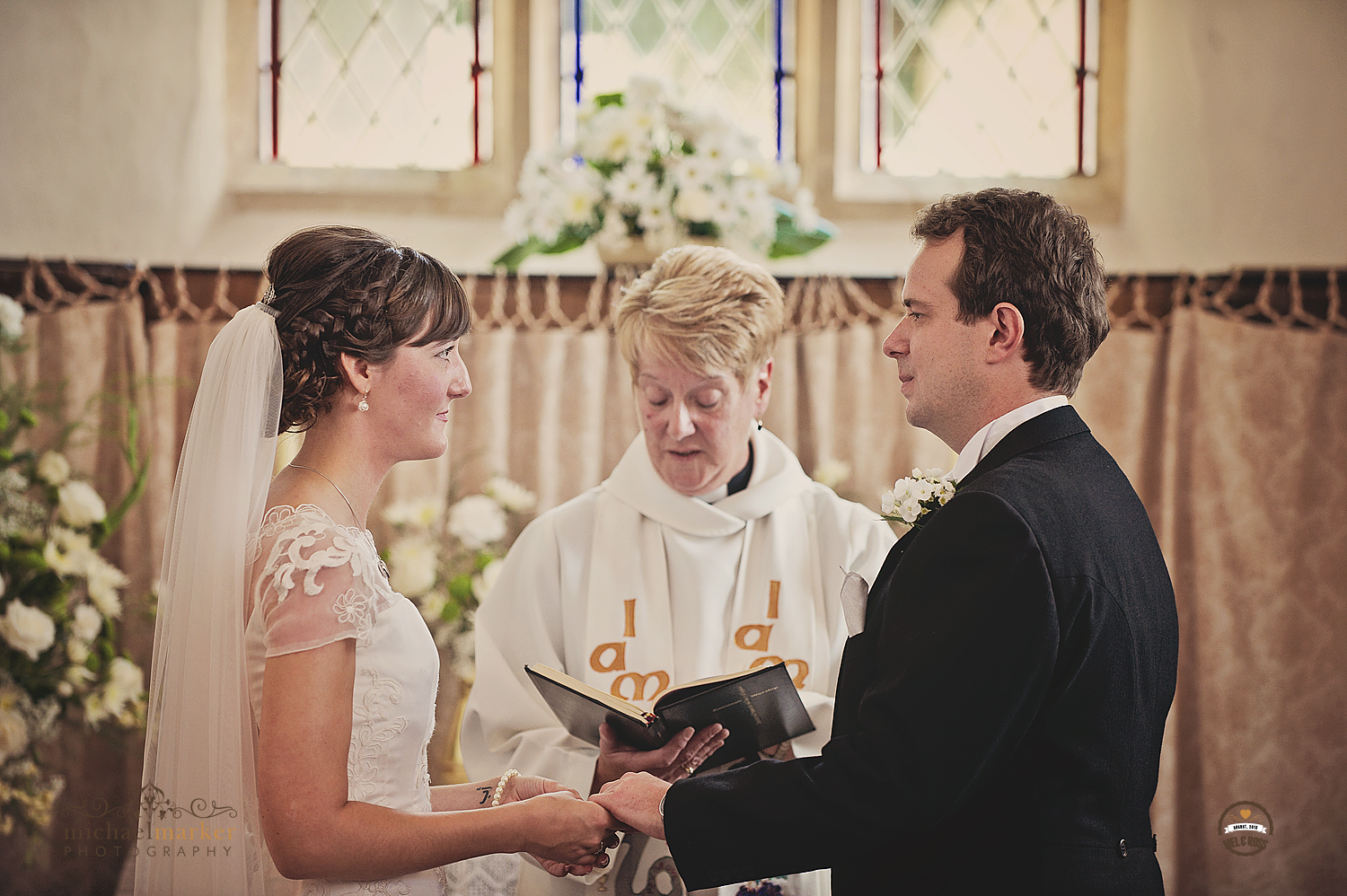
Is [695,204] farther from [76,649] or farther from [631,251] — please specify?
[76,649]

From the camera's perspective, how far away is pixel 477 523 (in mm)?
3055

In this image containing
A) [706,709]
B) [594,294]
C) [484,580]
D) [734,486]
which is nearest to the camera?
[706,709]

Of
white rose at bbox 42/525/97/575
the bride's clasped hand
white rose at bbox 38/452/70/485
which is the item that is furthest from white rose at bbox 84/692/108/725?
the bride's clasped hand

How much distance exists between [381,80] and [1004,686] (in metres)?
4.08

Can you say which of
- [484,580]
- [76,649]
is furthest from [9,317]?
[484,580]

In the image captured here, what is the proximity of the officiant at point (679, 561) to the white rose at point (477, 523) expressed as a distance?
65 cm

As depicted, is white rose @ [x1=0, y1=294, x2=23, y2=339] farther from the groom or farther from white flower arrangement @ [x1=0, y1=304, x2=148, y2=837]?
the groom

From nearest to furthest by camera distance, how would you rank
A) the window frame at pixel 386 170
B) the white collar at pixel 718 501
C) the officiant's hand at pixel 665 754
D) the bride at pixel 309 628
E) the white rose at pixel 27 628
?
the bride at pixel 309 628, the officiant's hand at pixel 665 754, the white collar at pixel 718 501, the white rose at pixel 27 628, the window frame at pixel 386 170

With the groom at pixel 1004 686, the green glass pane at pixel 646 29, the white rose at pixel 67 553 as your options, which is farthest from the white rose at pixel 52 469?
the green glass pane at pixel 646 29

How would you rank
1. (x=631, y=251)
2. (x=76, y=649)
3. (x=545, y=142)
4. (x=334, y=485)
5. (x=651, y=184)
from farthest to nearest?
(x=545, y=142), (x=631, y=251), (x=651, y=184), (x=76, y=649), (x=334, y=485)

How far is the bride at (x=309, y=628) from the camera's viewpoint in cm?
146

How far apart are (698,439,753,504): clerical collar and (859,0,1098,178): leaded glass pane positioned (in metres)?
2.51

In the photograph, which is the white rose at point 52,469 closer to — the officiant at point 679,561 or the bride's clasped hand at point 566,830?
the officiant at point 679,561

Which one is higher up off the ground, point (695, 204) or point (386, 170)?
point (386, 170)
